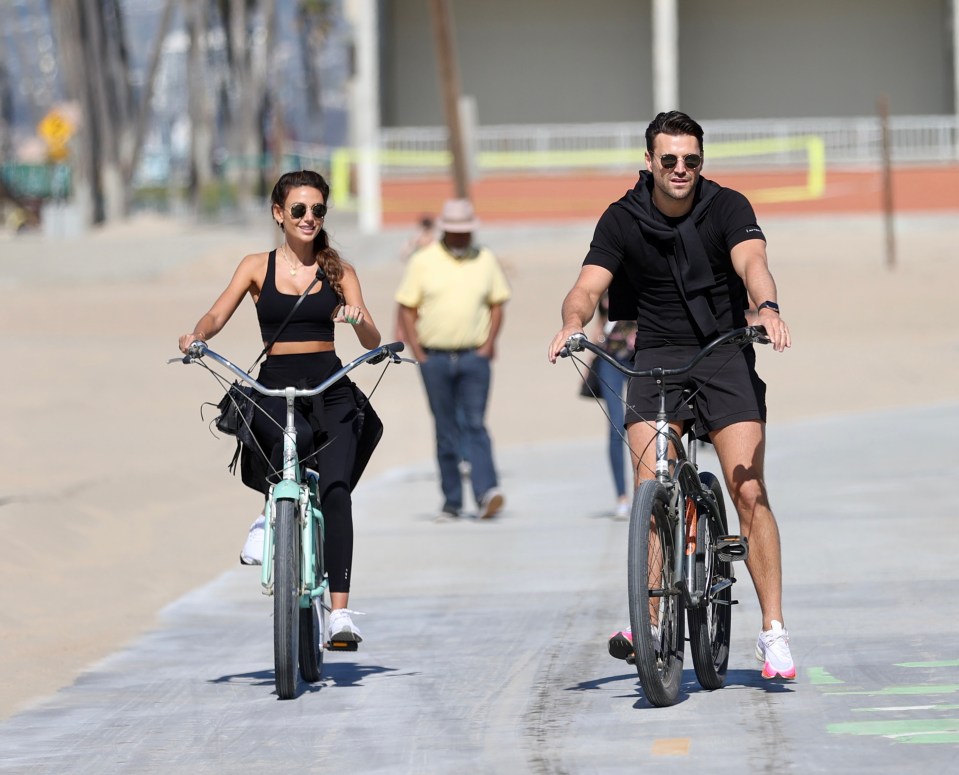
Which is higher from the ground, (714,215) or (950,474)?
(714,215)

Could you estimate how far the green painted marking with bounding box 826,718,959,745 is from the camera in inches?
252

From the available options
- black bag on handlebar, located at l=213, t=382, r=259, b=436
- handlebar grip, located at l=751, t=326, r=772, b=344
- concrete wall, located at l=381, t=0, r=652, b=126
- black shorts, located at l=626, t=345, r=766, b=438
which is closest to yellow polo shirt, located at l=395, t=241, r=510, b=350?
black bag on handlebar, located at l=213, t=382, r=259, b=436

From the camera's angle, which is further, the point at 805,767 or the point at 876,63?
the point at 876,63

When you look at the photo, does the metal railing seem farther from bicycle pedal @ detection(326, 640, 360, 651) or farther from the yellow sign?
bicycle pedal @ detection(326, 640, 360, 651)

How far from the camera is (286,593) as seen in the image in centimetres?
723

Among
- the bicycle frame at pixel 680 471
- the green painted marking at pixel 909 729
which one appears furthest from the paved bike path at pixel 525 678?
the bicycle frame at pixel 680 471

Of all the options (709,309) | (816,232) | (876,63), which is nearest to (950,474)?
(709,309)

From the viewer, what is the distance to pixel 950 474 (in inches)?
563

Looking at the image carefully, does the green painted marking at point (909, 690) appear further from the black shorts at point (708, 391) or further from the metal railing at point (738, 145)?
the metal railing at point (738, 145)

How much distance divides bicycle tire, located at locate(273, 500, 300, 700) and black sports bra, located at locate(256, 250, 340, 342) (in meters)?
0.73

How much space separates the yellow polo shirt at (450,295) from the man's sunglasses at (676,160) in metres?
5.96

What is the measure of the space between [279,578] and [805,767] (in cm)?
205

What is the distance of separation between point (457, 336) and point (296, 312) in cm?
533

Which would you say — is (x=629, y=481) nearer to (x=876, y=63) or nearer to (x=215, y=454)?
(x=215, y=454)
